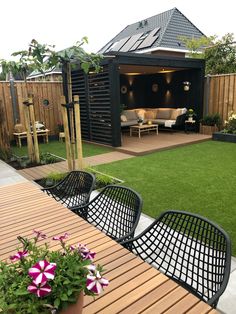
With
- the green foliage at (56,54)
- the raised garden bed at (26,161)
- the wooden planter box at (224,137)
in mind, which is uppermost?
the green foliage at (56,54)

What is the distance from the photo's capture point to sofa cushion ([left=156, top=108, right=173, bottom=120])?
10398mm

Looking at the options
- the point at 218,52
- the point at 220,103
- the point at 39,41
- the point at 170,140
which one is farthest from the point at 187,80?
the point at 39,41

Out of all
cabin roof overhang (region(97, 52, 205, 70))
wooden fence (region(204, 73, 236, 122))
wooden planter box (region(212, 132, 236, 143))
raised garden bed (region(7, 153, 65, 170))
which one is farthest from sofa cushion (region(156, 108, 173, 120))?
raised garden bed (region(7, 153, 65, 170))

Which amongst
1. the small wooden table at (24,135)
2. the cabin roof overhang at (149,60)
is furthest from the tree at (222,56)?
the small wooden table at (24,135)

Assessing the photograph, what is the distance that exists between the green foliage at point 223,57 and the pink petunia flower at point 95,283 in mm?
12874

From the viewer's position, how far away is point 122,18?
19.0 m

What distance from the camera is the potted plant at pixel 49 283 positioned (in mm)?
807

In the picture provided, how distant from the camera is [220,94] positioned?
9.15 m

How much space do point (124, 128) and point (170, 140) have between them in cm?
260

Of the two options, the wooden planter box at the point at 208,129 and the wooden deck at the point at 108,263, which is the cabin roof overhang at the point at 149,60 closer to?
the wooden planter box at the point at 208,129

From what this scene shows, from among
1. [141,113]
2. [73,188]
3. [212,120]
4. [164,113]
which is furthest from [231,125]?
[73,188]

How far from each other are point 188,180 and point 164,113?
6.29m

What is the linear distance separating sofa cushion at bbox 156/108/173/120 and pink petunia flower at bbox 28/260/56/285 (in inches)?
392

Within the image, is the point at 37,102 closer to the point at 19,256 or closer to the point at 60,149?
the point at 60,149
